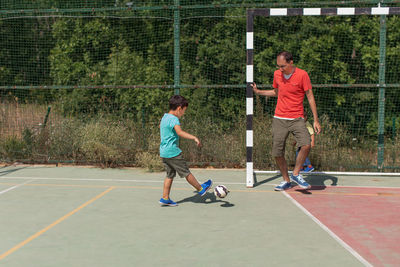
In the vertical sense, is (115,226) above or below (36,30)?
below

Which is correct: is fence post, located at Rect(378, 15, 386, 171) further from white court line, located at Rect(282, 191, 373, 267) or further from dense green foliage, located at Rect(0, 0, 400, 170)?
white court line, located at Rect(282, 191, 373, 267)

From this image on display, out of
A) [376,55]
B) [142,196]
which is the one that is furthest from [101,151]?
[376,55]

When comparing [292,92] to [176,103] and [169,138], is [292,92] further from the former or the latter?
[169,138]

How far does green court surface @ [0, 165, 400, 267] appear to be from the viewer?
198 inches

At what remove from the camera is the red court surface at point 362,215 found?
5305 mm

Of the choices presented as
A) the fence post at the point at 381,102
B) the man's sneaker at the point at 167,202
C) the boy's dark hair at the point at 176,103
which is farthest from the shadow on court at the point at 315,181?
the boy's dark hair at the point at 176,103

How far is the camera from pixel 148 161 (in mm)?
10312

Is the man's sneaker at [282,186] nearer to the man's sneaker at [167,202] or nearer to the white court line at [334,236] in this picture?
the white court line at [334,236]

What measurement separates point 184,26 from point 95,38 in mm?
3462

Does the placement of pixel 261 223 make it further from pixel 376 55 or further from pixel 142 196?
pixel 376 55

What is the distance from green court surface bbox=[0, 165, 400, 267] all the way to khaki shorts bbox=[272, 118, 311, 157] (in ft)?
2.69

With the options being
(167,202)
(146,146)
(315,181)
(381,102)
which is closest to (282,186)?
(315,181)

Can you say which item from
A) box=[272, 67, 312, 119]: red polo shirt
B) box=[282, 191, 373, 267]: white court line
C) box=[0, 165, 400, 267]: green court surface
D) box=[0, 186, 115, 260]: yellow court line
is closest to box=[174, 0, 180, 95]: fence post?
box=[0, 165, 400, 267]: green court surface

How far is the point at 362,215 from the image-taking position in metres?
6.76
